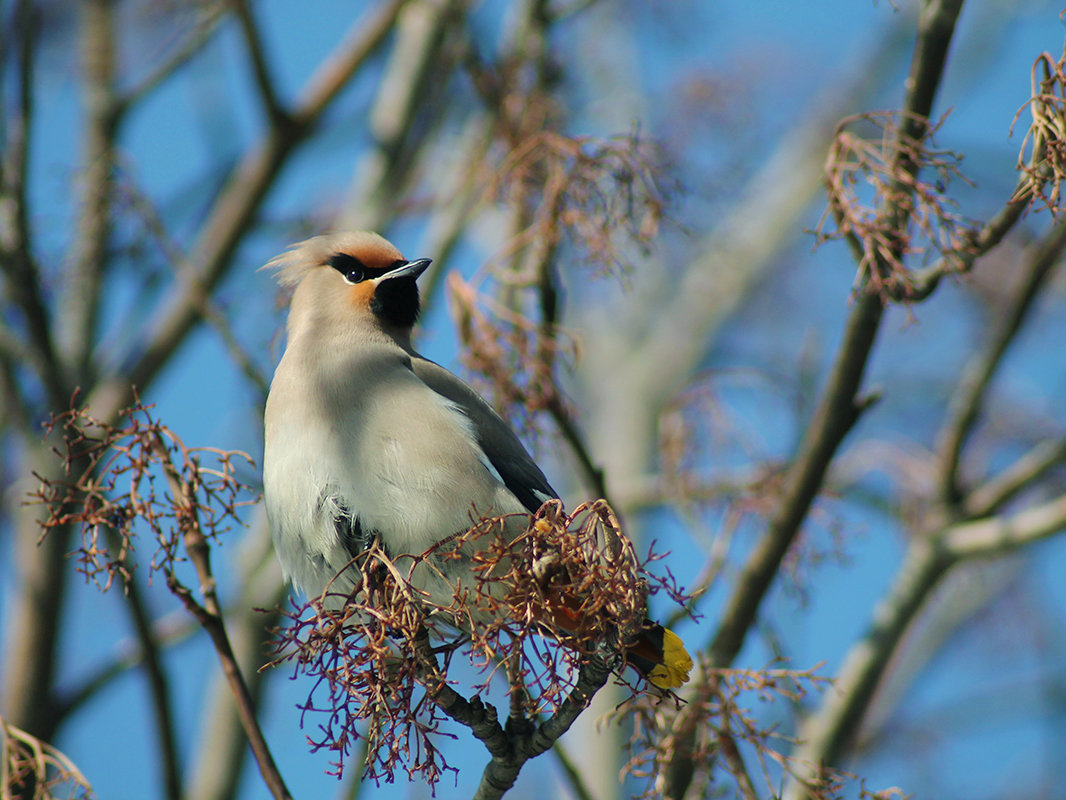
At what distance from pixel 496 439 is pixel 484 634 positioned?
1541 mm

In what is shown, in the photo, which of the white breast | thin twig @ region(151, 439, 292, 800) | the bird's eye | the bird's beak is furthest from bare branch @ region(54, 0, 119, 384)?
thin twig @ region(151, 439, 292, 800)

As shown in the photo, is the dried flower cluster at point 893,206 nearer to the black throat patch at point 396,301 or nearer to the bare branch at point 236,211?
the black throat patch at point 396,301

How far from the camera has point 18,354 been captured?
578 cm

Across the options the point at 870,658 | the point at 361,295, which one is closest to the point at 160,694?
the point at 361,295

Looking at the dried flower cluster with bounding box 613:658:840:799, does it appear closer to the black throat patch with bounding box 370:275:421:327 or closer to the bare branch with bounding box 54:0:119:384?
the black throat patch with bounding box 370:275:421:327

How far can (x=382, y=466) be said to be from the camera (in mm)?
3715

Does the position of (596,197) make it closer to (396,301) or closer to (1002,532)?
(396,301)

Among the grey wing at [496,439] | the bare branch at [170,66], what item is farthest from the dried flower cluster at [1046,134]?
the bare branch at [170,66]

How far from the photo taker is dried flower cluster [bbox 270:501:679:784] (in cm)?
254

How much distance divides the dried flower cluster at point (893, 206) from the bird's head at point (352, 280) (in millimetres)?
1665

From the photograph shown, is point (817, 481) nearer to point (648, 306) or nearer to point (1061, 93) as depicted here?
point (1061, 93)

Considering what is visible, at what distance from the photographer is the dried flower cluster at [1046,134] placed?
9.55 ft

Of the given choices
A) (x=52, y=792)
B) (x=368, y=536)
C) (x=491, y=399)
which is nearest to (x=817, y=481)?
(x=491, y=399)

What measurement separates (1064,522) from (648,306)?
9.12 m
